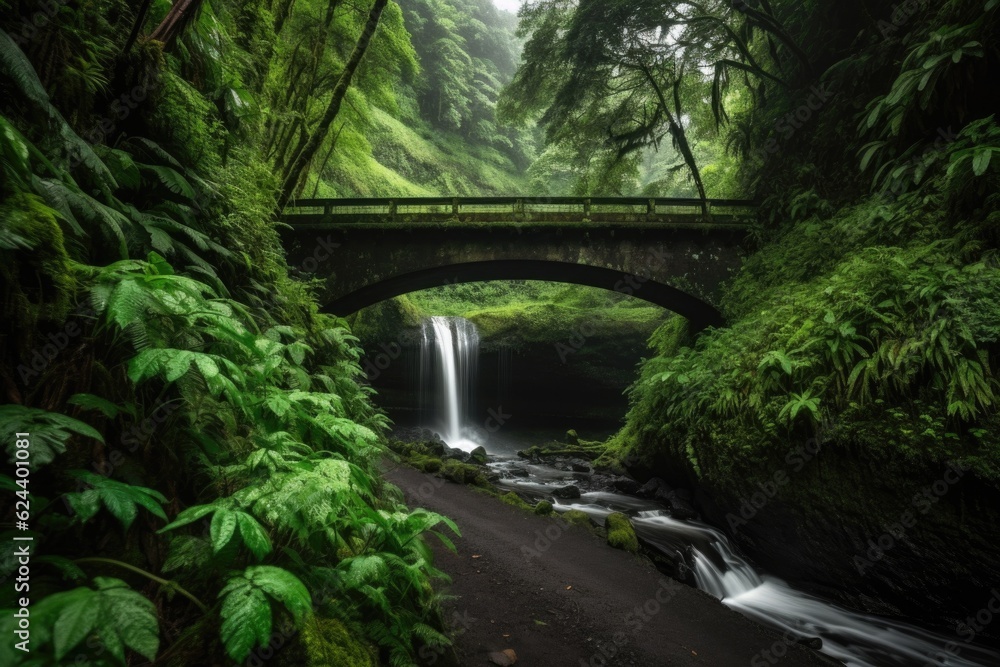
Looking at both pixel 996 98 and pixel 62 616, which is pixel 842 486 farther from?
pixel 62 616

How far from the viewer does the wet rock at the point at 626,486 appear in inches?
396

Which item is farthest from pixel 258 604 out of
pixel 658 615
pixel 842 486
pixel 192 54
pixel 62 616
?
pixel 842 486

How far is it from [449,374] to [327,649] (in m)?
17.1

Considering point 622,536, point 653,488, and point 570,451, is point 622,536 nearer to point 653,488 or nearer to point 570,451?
point 653,488

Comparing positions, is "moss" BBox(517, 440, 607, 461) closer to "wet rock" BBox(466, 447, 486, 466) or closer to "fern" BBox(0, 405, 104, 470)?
"wet rock" BBox(466, 447, 486, 466)

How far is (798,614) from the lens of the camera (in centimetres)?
561

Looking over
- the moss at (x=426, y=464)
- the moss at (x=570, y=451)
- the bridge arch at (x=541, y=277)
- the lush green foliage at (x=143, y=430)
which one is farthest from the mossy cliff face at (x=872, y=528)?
the moss at (x=570, y=451)

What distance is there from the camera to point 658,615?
186 inches

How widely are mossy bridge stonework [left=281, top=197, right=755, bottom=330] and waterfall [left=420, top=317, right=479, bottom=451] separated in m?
6.96

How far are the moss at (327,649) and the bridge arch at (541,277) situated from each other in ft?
34.9

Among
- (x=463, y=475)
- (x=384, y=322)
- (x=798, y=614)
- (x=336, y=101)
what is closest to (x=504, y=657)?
(x=798, y=614)

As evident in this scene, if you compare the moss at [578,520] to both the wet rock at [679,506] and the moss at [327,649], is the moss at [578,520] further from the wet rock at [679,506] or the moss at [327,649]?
the moss at [327,649]

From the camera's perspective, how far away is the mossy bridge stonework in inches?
472

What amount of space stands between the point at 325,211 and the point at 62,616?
11902 millimetres
